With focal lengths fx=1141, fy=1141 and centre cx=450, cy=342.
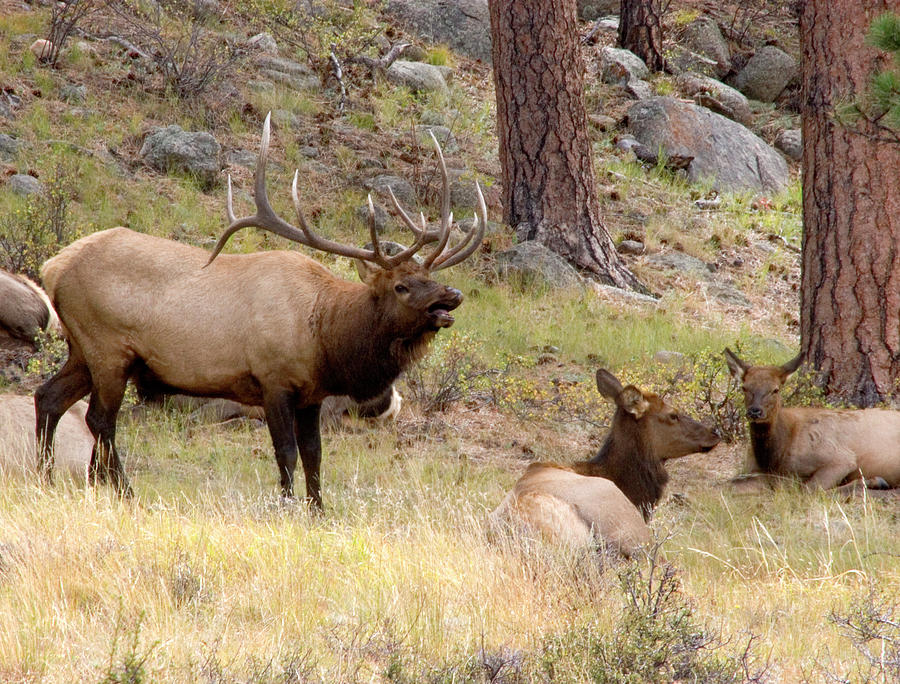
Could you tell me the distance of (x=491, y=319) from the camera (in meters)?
11.9

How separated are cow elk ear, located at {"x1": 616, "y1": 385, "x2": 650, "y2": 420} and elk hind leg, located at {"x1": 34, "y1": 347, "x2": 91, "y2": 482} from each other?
3546 mm

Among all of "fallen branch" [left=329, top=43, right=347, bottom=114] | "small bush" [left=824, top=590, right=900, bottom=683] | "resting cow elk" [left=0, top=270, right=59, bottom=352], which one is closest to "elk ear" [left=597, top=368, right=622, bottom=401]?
"small bush" [left=824, top=590, right=900, bottom=683]

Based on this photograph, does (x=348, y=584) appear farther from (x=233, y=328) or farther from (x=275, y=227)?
(x=275, y=227)

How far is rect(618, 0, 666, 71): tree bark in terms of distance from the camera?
21031 mm

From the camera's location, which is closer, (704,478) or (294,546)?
(294,546)

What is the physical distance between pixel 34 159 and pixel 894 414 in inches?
390

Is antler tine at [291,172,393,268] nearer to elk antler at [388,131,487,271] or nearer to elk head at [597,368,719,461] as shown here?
elk antler at [388,131,487,271]

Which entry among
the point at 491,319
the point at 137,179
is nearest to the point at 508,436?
the point at 491,319

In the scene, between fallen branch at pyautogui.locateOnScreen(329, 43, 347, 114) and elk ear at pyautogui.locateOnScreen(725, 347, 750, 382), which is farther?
fallen branch at pyautogui.locateOnScreen(329, 43, 347, 114)

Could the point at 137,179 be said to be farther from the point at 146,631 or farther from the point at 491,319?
the point at 146,631

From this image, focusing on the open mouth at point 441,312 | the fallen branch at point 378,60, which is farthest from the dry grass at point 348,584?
the fallen branch at point 378,60

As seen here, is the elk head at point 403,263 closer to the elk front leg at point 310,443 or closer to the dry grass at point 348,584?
the elk front leg at point 310,443

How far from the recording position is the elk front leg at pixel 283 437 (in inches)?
286

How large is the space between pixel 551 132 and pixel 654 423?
677 cm
